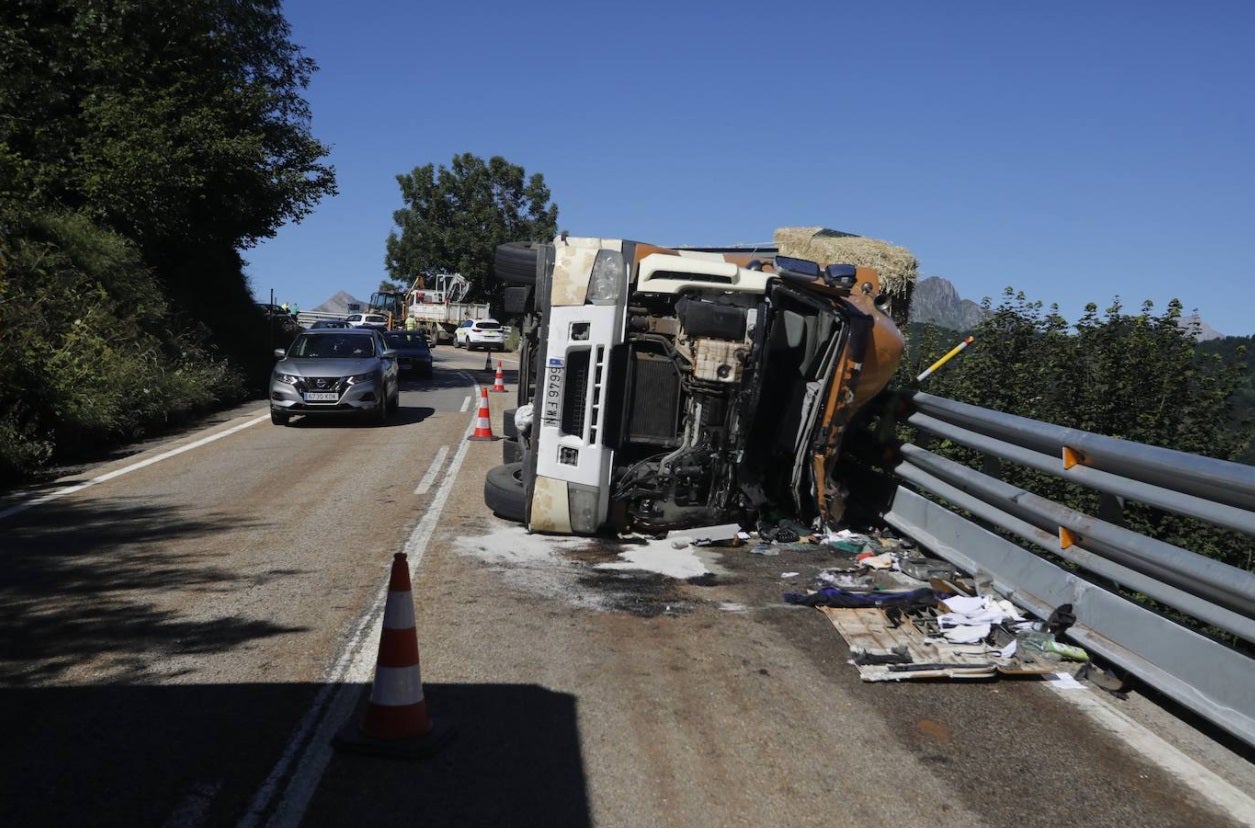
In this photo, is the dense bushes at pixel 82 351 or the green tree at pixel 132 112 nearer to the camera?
the dense bushes at pixel 82 351

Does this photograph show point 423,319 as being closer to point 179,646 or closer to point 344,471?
point 344,471

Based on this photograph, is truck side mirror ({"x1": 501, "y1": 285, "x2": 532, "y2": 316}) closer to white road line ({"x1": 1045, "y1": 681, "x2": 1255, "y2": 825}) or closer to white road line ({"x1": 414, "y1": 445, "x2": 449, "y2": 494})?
white road line ({"x1": 414, "y1": 445, "x2": 449, "y2": 494})

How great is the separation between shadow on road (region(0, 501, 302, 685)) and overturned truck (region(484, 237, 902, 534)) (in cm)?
247

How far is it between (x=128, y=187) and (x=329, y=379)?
709 centimetres

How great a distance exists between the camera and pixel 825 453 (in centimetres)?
823

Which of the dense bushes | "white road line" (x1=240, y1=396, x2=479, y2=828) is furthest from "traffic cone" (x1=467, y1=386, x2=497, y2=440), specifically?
"white road line" (x1=240, y1=396, x2=479, y2=828)

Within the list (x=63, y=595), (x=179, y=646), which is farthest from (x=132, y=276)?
(x=179, y=646)

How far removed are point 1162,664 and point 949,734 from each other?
3.74 feet

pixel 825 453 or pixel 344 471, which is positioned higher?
pixel 825 453

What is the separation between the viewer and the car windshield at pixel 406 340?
3080 centimetres

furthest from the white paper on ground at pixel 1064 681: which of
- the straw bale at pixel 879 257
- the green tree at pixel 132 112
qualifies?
the green tree at pixel 132 112

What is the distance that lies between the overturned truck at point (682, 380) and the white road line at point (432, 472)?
288 cm

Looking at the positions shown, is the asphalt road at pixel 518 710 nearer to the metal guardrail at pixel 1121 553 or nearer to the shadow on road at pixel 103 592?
the shadow on road at pixel 103 592

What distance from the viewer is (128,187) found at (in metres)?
19.9
